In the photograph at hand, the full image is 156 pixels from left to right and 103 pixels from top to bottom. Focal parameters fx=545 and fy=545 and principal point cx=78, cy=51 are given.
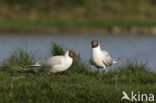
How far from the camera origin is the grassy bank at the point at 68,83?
8.44 m

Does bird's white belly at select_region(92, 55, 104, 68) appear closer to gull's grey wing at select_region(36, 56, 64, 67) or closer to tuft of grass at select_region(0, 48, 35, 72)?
gull's grey wing at select_region(36, 56, 64, 67)

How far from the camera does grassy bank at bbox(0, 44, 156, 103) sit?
27.7 feet

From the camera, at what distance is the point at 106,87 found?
8828 mm

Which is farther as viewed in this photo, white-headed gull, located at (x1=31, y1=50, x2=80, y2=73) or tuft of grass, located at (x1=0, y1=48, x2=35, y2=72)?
tuft of grass, located at (x1=0, y1=48, x2=35, y2=72)

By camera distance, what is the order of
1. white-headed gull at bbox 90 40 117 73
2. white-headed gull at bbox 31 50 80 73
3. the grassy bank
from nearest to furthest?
the grassy bank → white-headed gull at bbox 31 50 80 73 → white-headed gull at bbox 90 40 117 73

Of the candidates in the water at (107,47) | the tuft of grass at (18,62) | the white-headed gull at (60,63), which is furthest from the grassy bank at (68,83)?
the water at (107,47)

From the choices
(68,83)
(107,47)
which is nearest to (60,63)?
(68,83)

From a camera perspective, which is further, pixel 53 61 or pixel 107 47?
pixel 107 47

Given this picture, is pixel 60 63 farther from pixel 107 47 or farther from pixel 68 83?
pixel 107 47

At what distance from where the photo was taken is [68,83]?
9367 mm

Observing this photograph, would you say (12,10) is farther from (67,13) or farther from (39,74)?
(39,74)

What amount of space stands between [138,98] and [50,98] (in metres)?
1.39

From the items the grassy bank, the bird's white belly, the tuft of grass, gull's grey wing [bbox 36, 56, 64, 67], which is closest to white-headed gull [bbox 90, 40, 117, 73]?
the bird's white belly

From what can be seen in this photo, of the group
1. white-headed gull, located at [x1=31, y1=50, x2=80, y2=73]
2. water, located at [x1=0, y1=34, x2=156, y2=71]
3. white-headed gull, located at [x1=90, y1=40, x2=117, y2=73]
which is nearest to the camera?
white-headed gull, located at [x1=31, y1=50, x2=80, y2=73]
